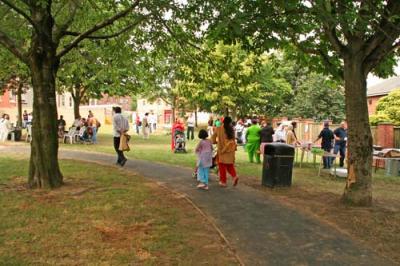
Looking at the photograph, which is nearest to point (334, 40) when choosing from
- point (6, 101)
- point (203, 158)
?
point (203, 158)

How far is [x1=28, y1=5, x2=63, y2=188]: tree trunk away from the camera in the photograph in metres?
10.3

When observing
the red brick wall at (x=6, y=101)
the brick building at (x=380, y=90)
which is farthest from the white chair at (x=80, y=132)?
the red brick wall at (x=6, y=101)

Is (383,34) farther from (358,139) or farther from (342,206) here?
(342,206)

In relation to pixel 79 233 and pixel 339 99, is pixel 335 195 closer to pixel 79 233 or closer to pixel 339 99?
pixel 79 233

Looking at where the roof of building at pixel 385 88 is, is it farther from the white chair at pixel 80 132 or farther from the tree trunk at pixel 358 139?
the tree trunk at pixel 358 139

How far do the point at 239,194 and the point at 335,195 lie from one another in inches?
93.3

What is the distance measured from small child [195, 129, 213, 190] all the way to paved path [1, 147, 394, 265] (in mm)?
286

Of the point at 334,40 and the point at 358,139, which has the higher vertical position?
the point at 334,40

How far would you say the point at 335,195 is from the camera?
10844mm

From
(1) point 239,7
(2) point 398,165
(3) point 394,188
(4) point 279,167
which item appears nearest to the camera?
(1) point 239,7

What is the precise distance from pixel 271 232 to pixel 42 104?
6.03 metres

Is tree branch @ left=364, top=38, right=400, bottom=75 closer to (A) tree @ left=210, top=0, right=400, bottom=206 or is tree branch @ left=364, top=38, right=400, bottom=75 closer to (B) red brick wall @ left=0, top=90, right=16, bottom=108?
(A) tree @ left=210, top=0, right=400, bottom=206

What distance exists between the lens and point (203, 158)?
424 inches

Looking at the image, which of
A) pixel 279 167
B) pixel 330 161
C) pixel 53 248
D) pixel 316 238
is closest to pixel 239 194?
pixel 279 167
